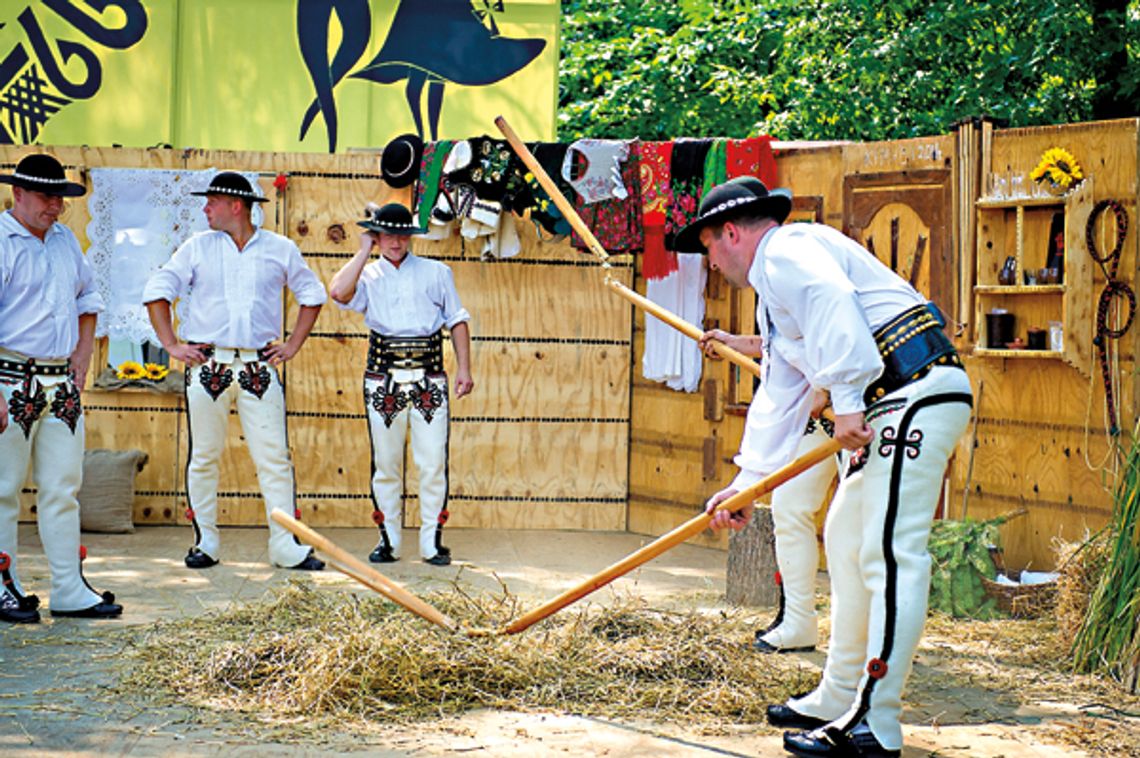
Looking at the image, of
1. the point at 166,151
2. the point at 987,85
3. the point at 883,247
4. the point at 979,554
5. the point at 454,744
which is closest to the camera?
the point at 454,744

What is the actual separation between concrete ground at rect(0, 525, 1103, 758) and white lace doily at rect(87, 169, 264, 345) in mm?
1433

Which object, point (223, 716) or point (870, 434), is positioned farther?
point (223, 716)

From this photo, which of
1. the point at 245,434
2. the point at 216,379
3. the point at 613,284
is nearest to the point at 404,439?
the point at 245,434

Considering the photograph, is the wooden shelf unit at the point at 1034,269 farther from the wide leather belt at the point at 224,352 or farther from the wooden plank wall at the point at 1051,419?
the wide leather belt at the point at 224,352

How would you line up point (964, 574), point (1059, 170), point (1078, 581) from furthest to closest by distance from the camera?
Result: 1. point (1059, 170)
2. point (964, 574)
3. point (1078, 581)

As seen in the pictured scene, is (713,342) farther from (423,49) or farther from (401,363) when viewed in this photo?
(423,49)

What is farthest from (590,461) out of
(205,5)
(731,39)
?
(731,39)

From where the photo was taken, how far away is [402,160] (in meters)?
8.15

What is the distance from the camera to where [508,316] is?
8484mm

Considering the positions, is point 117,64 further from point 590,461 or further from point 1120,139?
point 1120,139

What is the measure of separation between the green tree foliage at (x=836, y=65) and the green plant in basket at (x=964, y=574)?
15.7 ft

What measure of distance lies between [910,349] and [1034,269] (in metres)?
2.99

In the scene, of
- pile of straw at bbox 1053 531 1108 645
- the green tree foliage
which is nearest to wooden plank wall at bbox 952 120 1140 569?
pile of straw at bbox 1053 531 1108 645

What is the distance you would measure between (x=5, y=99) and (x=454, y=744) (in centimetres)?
735
